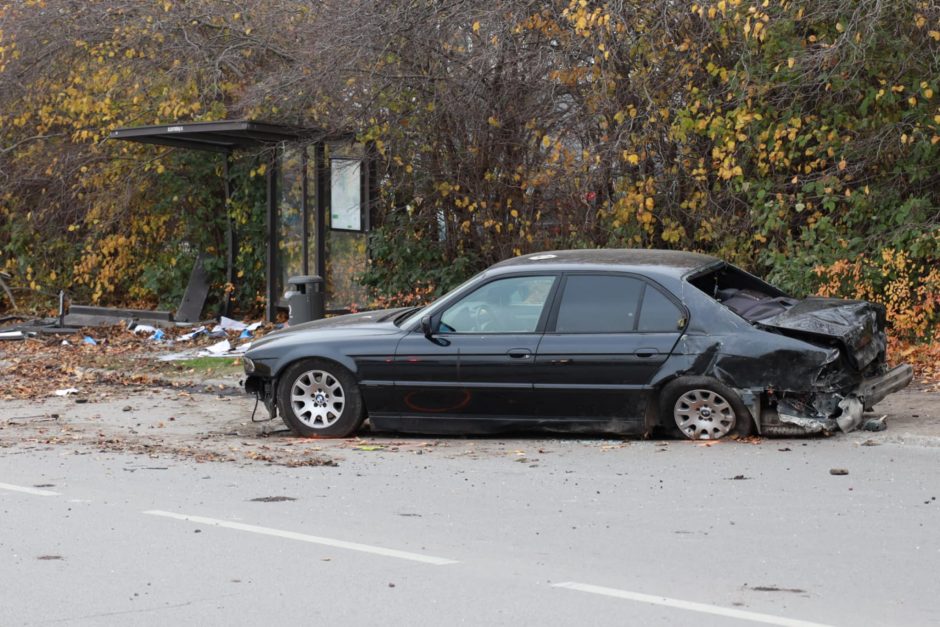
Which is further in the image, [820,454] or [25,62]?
[25,62]

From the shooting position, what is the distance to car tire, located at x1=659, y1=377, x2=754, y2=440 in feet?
34.0

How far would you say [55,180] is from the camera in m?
23.6

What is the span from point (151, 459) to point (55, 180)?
1420 centimetres

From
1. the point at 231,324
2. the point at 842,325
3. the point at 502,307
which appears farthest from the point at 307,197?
the point at 842,325

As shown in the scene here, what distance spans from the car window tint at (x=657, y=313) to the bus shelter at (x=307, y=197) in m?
9.61

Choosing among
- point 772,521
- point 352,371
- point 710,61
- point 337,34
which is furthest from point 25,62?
point 772,521

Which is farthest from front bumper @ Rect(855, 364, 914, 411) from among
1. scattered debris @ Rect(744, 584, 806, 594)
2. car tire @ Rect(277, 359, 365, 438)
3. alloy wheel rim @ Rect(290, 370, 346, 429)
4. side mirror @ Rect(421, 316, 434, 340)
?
scattered debris @ Rect(744, 584, 806, 594)

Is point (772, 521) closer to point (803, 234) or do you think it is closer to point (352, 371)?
point (352, 371)

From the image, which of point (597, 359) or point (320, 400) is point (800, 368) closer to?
point (597, 359)

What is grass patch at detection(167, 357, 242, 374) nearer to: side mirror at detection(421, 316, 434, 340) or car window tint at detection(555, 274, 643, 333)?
side mirror at detection(421, 316, 434, 340)

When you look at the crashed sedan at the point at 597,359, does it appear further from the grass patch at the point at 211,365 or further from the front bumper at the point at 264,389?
the grass patch at the point at 211,365

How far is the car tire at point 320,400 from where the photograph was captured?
11172 millimetres

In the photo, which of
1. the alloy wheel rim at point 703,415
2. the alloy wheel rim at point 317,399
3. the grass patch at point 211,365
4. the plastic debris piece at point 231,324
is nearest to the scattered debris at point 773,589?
the alloy wheel rim at point 703,415

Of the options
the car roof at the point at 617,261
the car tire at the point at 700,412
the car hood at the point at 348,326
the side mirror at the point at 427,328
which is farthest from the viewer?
the car hood at the point at 348,326
